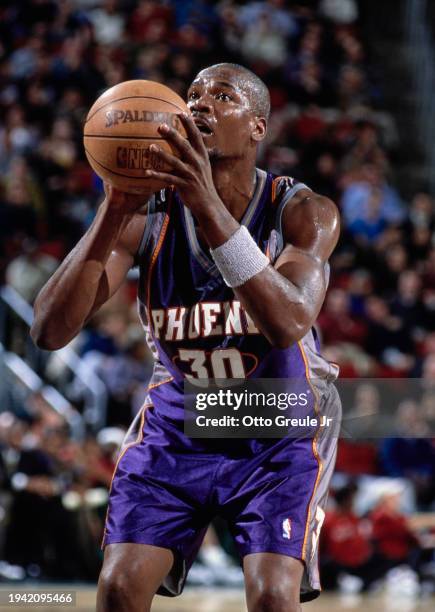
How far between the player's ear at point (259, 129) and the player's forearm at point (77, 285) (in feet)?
2.10

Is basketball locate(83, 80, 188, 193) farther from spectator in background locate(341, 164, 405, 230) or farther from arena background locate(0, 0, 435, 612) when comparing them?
spectator in background locate(341, 164, 405, 230)

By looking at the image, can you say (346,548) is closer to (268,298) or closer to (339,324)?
(339,324)

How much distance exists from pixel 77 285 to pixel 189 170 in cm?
64

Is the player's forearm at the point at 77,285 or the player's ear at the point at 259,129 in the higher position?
the player's ear at the point at 259,129

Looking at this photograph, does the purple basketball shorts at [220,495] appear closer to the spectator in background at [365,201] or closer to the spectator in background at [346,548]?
the spectator in background at [346,548]

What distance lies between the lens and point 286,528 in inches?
143

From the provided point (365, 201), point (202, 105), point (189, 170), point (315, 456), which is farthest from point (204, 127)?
point (365, 201)

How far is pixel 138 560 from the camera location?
361 centimetres

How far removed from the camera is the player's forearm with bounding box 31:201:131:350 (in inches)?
142

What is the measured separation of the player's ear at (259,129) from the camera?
3.97m

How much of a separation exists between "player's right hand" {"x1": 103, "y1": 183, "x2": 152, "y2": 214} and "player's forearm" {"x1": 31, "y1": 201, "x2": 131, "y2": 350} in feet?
0.06

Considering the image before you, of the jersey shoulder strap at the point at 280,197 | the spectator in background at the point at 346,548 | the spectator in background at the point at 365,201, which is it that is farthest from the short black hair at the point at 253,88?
the spectator in background at the point at 365,201

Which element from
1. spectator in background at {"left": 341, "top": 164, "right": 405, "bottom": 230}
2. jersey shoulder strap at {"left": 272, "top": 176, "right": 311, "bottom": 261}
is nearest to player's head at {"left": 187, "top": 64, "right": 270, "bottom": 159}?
jersey shoulder strap at {"left": 272, "top": 176, "right": 311, "bottom": 261}

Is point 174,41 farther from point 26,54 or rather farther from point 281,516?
point 281,516
